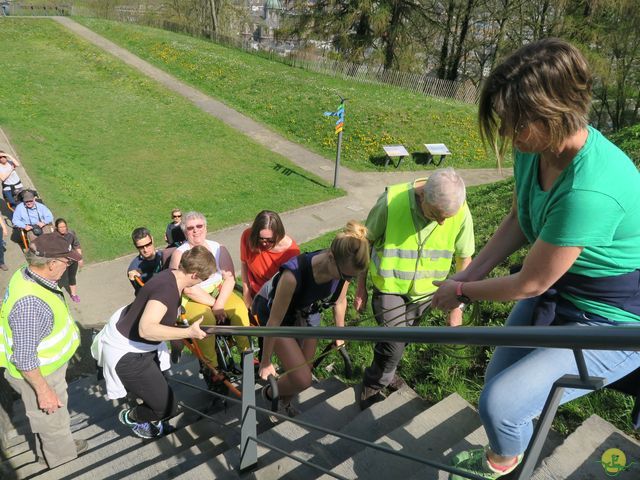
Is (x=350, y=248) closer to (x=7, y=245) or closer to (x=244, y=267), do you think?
(x=244, y=267)

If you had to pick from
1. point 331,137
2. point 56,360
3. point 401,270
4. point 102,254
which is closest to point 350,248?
point 401,270

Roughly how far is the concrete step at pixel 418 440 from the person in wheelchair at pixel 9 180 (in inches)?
392

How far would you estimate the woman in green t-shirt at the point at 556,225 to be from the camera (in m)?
1.54

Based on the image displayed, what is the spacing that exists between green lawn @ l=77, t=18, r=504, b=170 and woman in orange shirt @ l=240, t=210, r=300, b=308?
1162 centimetres

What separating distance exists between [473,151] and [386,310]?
1557cm

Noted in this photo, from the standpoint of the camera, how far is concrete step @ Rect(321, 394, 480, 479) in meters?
2.70

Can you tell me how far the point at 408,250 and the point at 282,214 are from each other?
29.4 ft

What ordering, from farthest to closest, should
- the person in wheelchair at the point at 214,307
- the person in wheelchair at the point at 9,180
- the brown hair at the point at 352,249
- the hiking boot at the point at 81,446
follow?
the person in wheelchair at the point at 9,180
the person in wheelchair at the point at 214,307
the hiking boot at the point at 81,446
the brown hair at the point at 352,249

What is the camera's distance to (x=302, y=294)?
3359 mm

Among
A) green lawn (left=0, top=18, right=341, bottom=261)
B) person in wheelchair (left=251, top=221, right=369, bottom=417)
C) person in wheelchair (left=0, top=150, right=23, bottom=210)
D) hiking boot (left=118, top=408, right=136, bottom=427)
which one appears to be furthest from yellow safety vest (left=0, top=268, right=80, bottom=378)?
person in wheelchair (left=0, top=150, right=23, bottom=210)

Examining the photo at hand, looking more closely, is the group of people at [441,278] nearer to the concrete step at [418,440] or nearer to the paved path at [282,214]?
the concrete step at [418,440]

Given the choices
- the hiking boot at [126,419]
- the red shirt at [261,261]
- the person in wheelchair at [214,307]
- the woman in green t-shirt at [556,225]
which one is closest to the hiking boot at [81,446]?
the hiking boot at [126,419]

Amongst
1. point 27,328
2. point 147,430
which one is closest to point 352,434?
point 147,430

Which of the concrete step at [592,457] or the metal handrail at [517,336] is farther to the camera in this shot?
the concrete step at [592,457]
